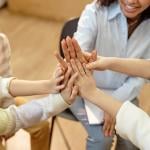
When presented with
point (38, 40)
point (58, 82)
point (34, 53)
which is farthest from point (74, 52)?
point (38, 40)

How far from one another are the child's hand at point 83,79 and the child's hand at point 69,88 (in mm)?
17

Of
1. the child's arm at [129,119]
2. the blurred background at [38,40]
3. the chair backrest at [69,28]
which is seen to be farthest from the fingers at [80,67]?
the blurred background at [38,40]

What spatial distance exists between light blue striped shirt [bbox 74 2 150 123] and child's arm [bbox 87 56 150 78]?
0.16 meters

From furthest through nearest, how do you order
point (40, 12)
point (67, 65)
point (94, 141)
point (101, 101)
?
point (40, 12) < point (94, 141) < point (67, 65) < point (101, 101)

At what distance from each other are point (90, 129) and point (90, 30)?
1.37 ft

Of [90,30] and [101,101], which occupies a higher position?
[90,30]

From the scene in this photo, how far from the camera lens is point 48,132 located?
176cm

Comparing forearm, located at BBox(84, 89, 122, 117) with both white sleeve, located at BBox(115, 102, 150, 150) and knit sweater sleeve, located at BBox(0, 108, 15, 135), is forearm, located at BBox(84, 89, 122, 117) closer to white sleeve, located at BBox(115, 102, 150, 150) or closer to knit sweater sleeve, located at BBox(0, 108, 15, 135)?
white sleeve, located at BBox(115, 102, 150, 150)

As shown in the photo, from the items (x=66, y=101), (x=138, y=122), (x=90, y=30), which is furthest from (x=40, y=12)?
(x=138, y=122)

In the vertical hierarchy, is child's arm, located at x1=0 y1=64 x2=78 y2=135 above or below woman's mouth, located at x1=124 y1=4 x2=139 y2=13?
below

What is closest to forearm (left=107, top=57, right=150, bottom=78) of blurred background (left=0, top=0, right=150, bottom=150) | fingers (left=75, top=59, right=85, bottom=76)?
fingers (left=75, top=59, right=85, bottom=76)

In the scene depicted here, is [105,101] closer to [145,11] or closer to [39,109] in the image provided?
[39,109]

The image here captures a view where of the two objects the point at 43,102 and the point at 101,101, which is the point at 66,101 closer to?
the point at 43,102

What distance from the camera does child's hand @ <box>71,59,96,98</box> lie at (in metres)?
1.47
